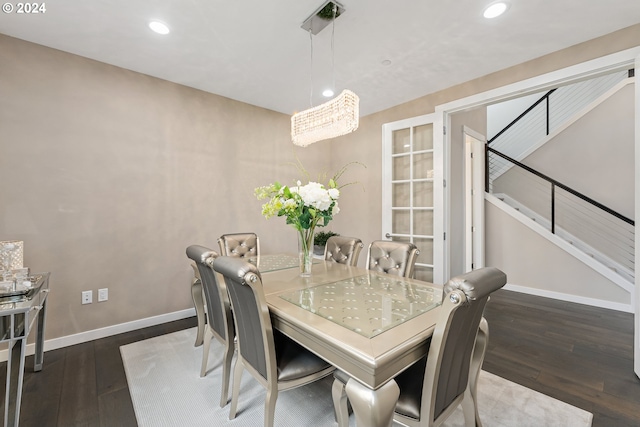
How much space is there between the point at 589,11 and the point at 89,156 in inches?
171

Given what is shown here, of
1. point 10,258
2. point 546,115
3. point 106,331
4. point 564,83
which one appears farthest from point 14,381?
point 546,115

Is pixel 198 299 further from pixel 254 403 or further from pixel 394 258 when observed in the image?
pixel 394 258

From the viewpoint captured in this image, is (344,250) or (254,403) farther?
(344,250)

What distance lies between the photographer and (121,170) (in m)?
2.79

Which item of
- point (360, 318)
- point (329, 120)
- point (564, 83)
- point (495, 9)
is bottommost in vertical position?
point (360, 318)

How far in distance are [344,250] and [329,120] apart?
1254 mm

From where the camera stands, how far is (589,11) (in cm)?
196

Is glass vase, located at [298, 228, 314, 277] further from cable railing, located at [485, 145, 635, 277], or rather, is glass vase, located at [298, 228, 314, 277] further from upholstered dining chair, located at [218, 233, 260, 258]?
cable railing, located at [485, 145, 635, 277]

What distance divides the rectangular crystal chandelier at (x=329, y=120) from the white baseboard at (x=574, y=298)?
380 centimetres

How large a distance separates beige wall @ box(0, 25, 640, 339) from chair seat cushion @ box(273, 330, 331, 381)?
2.14m

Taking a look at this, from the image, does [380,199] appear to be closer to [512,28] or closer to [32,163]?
A: [512,28]

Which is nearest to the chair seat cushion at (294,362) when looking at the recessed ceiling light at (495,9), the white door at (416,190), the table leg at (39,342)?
the table leg at (39,342)

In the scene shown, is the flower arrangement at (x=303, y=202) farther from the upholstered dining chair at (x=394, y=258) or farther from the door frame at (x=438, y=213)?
the door frame at (x=438, y=213)

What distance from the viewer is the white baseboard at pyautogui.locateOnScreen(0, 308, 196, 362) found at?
2407 millimetres
